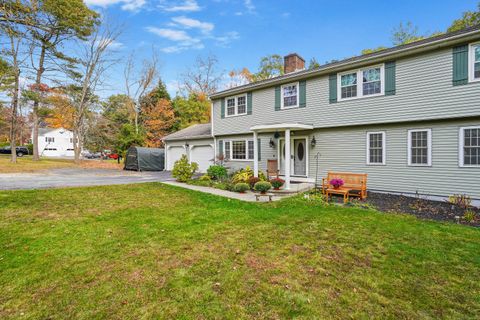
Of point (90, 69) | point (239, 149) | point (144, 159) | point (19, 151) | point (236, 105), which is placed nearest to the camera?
point (236, 105)

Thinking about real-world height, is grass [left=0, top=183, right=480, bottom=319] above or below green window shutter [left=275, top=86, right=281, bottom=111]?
below

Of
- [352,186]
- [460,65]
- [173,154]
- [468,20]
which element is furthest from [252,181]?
[468,20]

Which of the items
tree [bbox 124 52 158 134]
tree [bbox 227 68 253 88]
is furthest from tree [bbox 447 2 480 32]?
tree [bbox 124 52 158 134]

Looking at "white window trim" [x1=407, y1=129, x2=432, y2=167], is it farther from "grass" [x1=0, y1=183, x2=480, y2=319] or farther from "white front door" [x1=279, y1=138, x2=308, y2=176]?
"white front door" [x1=279, y1=138, x2=308, y2=176]

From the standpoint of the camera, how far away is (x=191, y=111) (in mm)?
32094

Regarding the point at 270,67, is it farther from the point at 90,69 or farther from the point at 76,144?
the point at 76,144

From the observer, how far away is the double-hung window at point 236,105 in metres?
13.8

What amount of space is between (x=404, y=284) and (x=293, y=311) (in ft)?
5.32

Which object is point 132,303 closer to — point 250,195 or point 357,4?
point 250,195

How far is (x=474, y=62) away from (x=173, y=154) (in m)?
17.3

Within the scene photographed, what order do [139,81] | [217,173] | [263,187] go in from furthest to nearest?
[139,81]
[217,173]
[263,187]

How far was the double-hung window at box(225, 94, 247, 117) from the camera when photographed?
13827 millimetres

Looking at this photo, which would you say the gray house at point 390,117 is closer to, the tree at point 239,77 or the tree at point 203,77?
the tree at point 239,77

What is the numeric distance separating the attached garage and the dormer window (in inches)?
481
